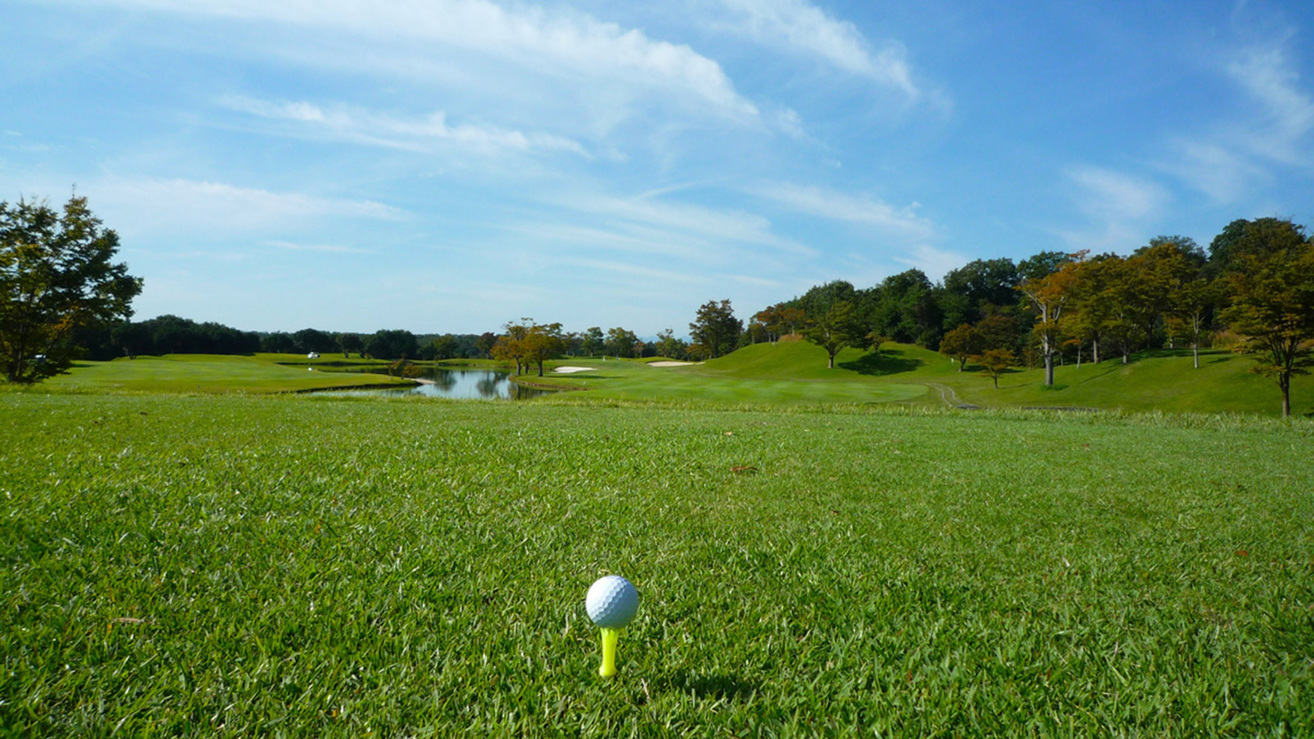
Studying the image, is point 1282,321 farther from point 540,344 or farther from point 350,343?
point 350,343

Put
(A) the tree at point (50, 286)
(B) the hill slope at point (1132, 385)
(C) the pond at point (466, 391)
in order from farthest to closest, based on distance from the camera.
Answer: (C) the pond at point (466, 391), (B) the hill slope at point (1132, 385), (A) the tree at point (50, 286)

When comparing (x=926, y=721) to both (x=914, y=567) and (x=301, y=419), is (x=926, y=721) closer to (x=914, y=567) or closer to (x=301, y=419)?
(x=914, y=567)

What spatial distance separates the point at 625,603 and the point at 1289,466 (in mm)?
9313

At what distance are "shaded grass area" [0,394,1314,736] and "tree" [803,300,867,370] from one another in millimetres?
55352

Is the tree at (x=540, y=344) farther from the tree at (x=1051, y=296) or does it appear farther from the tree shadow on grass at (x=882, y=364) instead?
the tree at (x=1051, y=296)

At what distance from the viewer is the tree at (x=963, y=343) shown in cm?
5206

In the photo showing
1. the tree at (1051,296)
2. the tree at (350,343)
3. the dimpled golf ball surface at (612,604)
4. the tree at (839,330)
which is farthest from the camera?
the tree at (350,343)

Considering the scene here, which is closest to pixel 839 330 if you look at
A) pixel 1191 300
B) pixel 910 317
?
pixel 910 317

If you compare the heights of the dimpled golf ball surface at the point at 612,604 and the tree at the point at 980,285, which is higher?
the tree at the point at 980,285

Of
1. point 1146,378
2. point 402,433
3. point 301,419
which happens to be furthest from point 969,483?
point 1146,378

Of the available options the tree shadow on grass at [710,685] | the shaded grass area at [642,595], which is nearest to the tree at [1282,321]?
the shaded grass area at [642,595]

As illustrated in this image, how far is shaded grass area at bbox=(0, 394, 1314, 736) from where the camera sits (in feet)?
5.79

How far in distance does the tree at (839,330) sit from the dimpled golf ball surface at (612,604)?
60.2 metres

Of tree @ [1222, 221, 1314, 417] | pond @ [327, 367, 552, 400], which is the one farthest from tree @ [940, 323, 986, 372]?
pond @ [327, 367, 552, 400]
